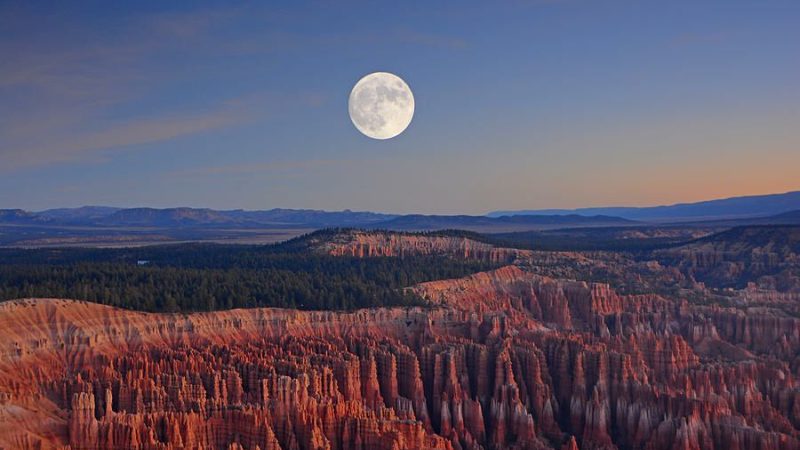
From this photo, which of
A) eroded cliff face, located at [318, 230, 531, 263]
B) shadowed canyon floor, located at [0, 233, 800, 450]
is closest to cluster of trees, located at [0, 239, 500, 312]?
shadowed canyon floor, located at [0, 233, 800, 450]

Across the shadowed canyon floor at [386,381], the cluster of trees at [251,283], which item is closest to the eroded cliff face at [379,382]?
the shadowed canyon floor at [386,381]

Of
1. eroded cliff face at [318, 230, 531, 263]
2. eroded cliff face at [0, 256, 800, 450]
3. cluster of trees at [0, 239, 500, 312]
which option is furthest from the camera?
eroded cliff face at [318, 230, 531, 263]

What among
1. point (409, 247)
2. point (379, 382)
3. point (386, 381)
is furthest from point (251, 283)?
point (409, 247)

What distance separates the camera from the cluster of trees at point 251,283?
261ft

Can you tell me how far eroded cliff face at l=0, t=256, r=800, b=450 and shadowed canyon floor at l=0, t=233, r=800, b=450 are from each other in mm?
136

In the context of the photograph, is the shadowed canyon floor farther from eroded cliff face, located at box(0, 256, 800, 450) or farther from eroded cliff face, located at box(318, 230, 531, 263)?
eroded cliff face, located at box(318, 230, 531, 263)

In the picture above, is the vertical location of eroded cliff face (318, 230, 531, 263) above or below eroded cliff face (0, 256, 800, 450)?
above

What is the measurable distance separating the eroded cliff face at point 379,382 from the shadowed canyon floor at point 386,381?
0.44 feet

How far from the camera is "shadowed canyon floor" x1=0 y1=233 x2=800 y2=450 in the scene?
5234 centimetres

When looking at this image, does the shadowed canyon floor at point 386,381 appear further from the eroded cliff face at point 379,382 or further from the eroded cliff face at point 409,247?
the eroded cliff face at point 409,247

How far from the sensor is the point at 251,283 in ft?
298

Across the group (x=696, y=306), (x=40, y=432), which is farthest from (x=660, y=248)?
(x=40, y=432)

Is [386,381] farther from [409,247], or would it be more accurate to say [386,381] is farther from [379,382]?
[409,247]

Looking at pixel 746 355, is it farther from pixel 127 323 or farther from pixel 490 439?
pixel 127 323
